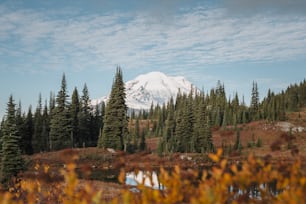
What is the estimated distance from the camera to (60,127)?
198ft

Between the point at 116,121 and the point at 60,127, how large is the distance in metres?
11.8

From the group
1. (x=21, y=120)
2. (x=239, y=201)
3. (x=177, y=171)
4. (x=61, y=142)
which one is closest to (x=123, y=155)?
(x=177, y=171)

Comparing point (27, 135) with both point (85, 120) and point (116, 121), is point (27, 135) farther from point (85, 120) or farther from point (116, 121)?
point (116, 121)

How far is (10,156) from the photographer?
79.7 feet

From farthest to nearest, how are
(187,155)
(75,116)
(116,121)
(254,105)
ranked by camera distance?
1. (254,105)
2. (75,116)
3. (187,155)
4. (116,121)

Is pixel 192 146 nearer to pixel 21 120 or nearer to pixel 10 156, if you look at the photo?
pixel 21 120

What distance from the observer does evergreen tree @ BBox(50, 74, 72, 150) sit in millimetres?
60219

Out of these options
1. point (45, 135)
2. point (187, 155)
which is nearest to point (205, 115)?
point (187, 155)

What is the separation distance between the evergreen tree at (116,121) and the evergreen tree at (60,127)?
331 inches

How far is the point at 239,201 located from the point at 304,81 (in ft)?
497

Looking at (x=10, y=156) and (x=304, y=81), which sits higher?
(x=304, y=81)

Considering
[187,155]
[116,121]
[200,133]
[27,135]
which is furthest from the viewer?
[200,133]

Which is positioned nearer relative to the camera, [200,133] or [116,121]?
[116,121]

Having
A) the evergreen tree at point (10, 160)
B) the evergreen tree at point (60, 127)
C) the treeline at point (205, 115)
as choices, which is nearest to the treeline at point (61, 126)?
the evergreen tree at point (60, 127)
